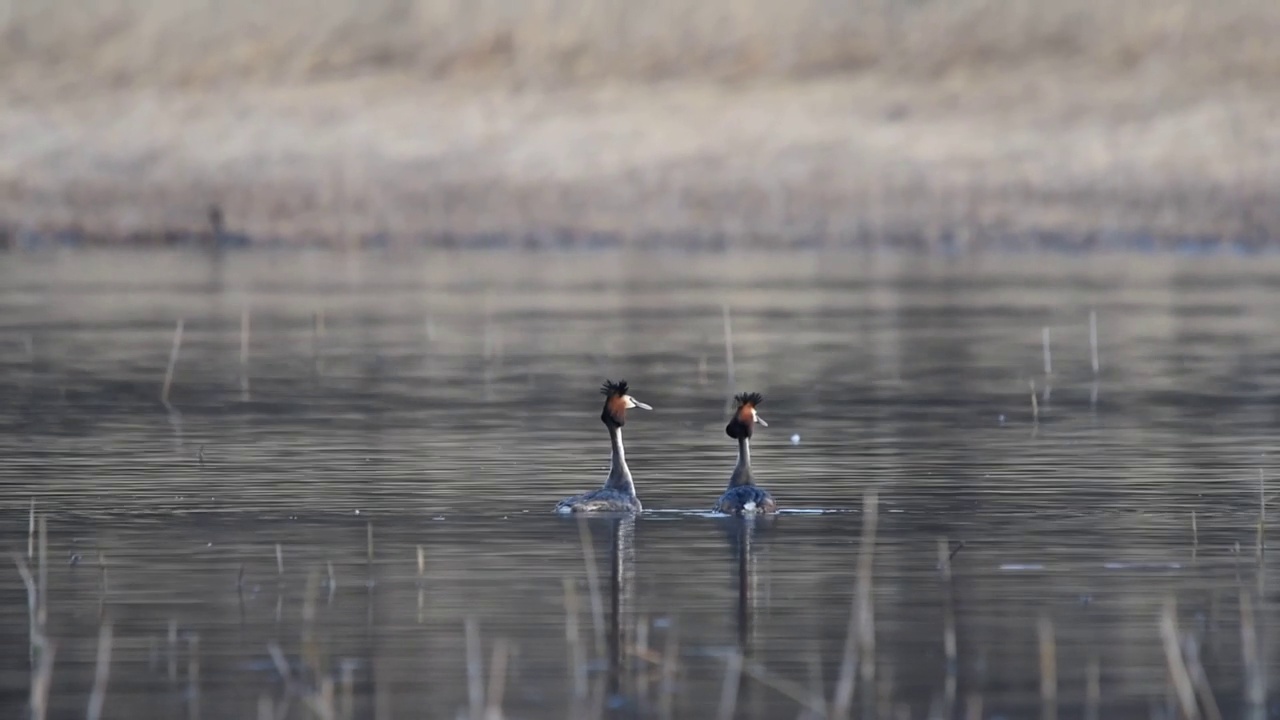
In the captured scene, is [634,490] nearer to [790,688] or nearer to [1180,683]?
[790,688]

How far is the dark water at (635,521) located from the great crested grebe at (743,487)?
0.97 ft

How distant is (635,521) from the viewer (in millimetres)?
20797

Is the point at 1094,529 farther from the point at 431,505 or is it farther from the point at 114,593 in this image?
the point at 114,593

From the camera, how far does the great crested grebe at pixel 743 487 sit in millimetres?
20719

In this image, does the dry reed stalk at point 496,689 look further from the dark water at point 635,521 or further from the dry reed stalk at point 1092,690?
the dry reed stalk at point 1092,690

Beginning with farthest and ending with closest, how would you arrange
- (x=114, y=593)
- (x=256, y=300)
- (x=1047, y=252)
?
1. (x=1047, y=252)
2. (x=256, y=300)
3. (x=114, y=593)

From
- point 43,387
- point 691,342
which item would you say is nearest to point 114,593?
point 43,387

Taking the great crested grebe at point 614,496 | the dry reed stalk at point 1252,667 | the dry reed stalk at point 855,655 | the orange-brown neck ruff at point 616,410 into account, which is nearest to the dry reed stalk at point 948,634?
the dry reed stalk at point 855,655

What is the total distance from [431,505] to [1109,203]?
93052 millimetres

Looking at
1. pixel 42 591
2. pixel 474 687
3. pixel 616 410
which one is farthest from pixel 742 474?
pixel 474 687

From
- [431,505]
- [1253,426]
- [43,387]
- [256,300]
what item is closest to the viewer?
[431,505]

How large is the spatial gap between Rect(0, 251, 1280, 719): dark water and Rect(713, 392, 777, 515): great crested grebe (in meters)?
0.30

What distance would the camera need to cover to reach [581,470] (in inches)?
973

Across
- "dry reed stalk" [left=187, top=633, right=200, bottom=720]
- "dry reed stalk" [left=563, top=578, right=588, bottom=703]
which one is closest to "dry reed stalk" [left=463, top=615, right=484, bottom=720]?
"dry reed stalk" [left=563, top=578, right=588, bottom=703]
